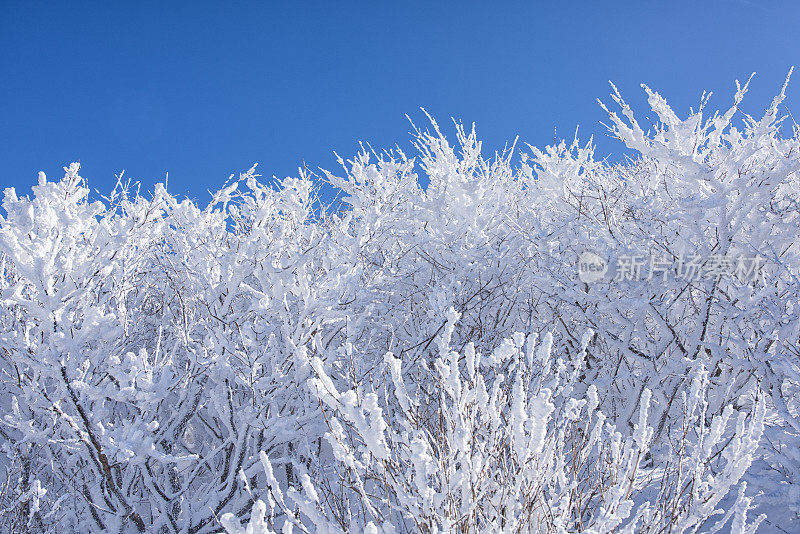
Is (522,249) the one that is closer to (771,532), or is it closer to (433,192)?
(433,192)

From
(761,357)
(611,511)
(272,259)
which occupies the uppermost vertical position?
(272,259)

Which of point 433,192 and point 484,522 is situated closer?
point 484,522

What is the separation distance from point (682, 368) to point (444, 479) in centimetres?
309

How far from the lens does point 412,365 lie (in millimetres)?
4453

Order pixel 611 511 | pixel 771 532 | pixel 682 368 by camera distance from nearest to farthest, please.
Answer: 1. pixel 611 511
2. pixel 771 532
3. pixel 682 368

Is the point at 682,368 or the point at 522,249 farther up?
the point at 522,249

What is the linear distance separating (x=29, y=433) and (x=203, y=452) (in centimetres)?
224

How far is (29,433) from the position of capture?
3.32m

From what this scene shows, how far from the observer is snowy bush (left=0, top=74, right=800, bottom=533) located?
2029 mm

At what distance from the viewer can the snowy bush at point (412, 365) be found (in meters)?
2.03

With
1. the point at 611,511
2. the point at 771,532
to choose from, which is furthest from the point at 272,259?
the point at 771,532

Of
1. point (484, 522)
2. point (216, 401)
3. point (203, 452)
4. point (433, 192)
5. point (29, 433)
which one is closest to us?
point (484, 522)
